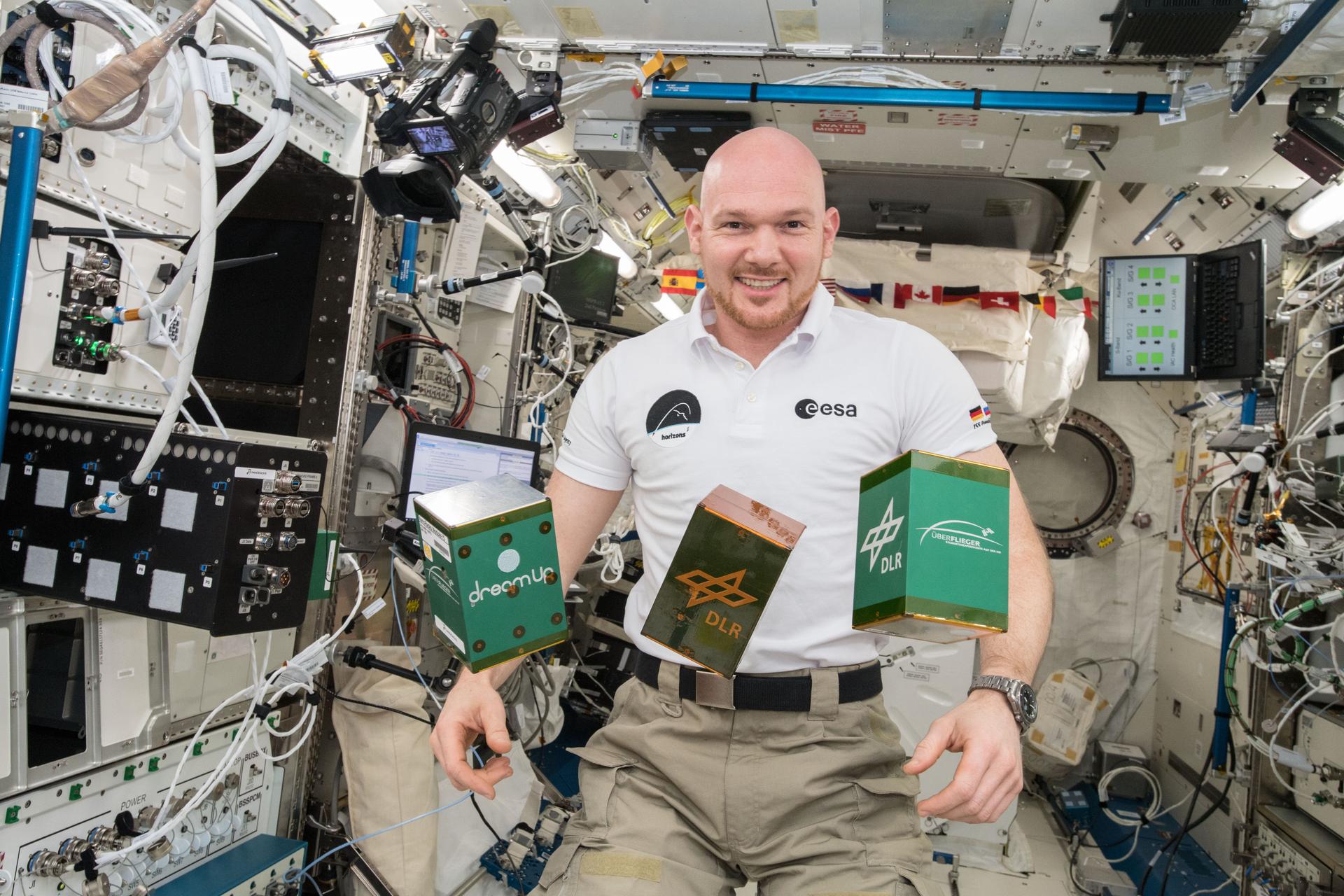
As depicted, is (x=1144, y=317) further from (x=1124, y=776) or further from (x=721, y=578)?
(x=721, y=578)

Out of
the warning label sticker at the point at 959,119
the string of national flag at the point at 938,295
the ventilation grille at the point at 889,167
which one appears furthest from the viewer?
the string of national flag at the point at 938,295

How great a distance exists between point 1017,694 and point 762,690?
1.57ft

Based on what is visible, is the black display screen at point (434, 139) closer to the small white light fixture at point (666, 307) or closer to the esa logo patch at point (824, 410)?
the esa logo patch at point (824, 410)

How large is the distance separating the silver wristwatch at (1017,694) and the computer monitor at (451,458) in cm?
218

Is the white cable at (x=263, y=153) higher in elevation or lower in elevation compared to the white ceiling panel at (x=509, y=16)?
lower

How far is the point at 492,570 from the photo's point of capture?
139 cm

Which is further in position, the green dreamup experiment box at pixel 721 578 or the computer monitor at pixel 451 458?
the computer monitor at pixel 451 458

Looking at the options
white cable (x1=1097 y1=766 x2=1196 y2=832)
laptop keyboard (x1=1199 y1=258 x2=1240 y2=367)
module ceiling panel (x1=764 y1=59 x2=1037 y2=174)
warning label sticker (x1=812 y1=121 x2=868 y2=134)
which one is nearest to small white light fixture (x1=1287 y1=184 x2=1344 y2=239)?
laptop keyboard (x1=1199 y1=258 x2=1240 y2=367)

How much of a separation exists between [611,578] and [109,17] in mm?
3782

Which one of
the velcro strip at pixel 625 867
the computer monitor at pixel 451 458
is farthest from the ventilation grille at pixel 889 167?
the velcro strip at pixel 625 867

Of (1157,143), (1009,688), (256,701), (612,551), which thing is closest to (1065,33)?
(1157,143)

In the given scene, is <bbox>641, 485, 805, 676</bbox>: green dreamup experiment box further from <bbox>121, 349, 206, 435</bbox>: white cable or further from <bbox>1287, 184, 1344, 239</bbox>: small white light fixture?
<bbox>1287, 184, 1344, 239</bbox>: small white light fixture

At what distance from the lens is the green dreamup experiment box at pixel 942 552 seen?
1.20m

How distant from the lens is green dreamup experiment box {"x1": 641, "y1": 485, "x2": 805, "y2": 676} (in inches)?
54.5
